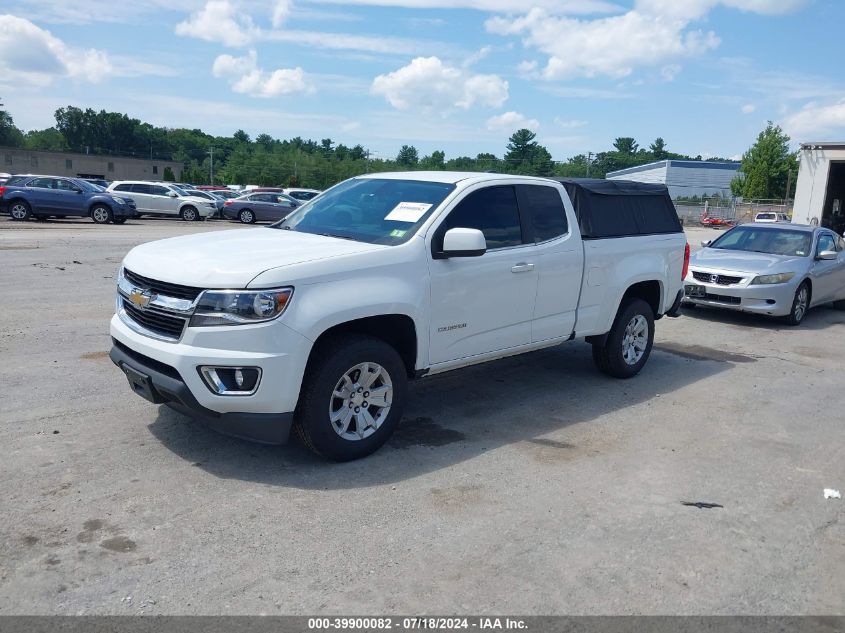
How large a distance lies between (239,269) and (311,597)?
2.00 meters

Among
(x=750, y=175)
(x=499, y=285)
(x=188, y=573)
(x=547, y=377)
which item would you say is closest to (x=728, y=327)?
(x=547, y=377)

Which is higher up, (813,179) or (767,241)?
(813,179)

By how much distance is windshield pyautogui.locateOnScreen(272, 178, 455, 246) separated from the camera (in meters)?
5.46

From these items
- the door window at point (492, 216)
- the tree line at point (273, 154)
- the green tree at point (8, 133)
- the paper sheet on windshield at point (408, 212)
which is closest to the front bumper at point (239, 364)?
the paper sheet on windshield at point (408, 212)

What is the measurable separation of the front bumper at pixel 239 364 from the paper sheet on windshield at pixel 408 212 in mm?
1447

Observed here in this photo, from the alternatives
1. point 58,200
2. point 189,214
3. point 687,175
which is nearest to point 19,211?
point 58,200

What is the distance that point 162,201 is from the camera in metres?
31.5

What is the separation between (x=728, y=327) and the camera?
36.5 feet

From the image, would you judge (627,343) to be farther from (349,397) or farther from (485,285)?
(349,397)

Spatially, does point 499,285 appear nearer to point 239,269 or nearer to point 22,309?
point 239,269

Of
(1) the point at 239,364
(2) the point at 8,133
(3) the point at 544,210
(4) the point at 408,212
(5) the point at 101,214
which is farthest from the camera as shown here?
(2) the point at 8,133

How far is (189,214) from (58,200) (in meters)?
7.21

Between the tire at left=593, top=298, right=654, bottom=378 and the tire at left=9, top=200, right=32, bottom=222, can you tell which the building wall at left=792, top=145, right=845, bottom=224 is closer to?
the tire at left=593, top=298, right=654, bottom=378

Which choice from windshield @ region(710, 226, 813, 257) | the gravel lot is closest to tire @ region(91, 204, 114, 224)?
the gravel lot
